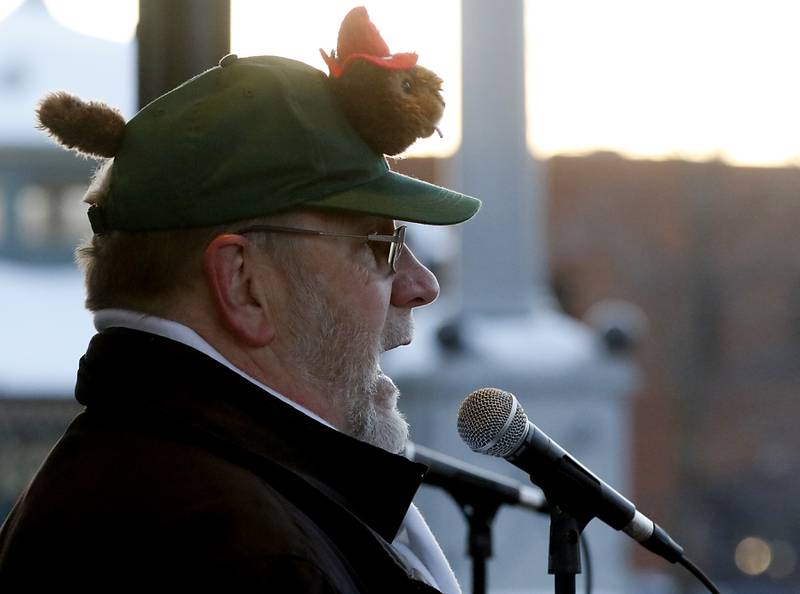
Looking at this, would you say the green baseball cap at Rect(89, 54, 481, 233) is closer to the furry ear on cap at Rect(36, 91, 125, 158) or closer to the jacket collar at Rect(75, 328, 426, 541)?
the furry ear on cap at Rect(36, 91, 125, 158)

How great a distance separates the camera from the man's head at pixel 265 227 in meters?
1.50

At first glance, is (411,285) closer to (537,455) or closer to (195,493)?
(537,455)

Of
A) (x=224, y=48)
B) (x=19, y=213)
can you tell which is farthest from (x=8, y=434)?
(x=224, y=48)

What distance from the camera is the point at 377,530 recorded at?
1.47 meters

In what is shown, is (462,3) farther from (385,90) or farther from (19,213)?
(19,213)

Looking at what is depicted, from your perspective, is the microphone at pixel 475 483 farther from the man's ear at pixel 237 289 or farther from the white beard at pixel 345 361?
the man's ear at pixel 237 289

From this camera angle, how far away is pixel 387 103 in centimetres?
157

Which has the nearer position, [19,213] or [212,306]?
[212,306]

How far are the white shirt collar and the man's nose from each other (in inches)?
9.0

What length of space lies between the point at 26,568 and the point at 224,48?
1.00m

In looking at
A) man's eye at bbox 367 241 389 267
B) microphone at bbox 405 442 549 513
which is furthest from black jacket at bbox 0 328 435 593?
microphone at bbox 405 442 549 513

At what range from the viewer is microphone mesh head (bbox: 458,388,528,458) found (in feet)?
5.21

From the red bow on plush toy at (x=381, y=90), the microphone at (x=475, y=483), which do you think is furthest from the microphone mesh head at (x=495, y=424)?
the microphone at (x=475, y=483)

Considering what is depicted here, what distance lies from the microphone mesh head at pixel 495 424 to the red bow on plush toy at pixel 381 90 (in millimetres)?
335
